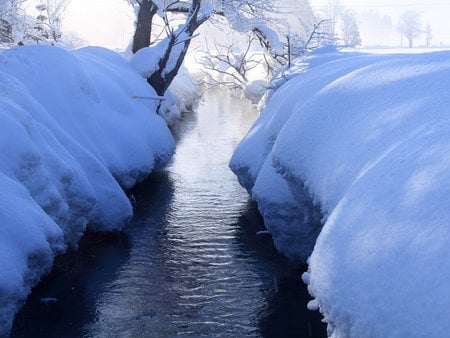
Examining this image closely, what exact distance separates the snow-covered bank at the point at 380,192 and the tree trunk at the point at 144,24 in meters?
14.4

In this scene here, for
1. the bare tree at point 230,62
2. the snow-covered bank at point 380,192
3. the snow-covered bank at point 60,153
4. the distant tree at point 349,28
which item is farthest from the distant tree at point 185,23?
the distant tree at point 349,28

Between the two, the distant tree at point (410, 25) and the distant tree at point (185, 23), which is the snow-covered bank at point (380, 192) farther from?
the distant tree at point (410, 25)

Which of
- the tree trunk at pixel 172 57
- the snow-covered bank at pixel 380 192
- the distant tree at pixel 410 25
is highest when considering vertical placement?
the snow-covered bank at pixel 380 192

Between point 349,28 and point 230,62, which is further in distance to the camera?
point 349,28

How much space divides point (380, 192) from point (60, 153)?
6318mm

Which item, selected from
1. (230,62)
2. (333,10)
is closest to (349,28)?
(333,10)

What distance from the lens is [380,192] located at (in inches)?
179

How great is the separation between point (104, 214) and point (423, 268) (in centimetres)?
780

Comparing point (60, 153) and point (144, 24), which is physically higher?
point (144, 24)

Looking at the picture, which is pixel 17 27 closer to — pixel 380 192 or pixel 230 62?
pixel 230 62

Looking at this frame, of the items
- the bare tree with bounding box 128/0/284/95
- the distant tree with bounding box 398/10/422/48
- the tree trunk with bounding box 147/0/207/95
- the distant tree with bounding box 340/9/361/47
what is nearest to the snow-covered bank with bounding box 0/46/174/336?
the tree trunk with bounding box 147/0/207/95

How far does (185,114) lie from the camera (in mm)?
31766

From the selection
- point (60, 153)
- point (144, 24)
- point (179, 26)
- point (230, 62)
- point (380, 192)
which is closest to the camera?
point (380, 192)

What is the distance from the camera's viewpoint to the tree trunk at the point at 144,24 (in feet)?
69.2
